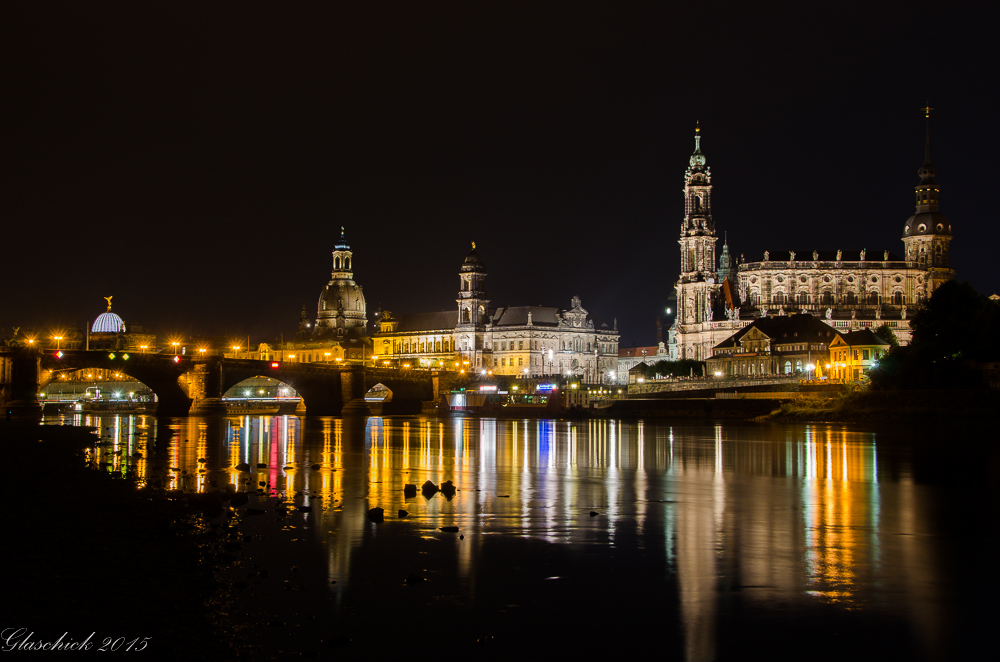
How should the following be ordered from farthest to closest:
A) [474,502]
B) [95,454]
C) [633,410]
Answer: [633,410], [95,454], [474,502]

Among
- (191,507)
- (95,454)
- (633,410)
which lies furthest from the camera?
(633,410)

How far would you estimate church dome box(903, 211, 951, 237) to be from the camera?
550ft

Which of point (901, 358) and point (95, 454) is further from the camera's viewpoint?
point (901, 358)

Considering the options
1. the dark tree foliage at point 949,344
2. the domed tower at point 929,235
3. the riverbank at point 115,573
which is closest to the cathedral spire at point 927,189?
the domed tower at point 929,235

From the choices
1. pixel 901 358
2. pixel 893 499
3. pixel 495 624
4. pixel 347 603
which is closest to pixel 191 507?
pixel 347 603

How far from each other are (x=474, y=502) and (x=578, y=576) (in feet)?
39.6

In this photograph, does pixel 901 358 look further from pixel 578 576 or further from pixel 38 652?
pixel 38 652

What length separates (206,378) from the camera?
336 ft

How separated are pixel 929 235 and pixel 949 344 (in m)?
92.2

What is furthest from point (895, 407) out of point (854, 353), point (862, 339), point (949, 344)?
point (862, 339)

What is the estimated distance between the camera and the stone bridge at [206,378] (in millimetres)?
85000

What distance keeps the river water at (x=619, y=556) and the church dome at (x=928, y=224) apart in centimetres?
13116

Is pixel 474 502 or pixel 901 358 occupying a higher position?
pixel 901 358

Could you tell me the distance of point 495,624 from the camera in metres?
17.0
